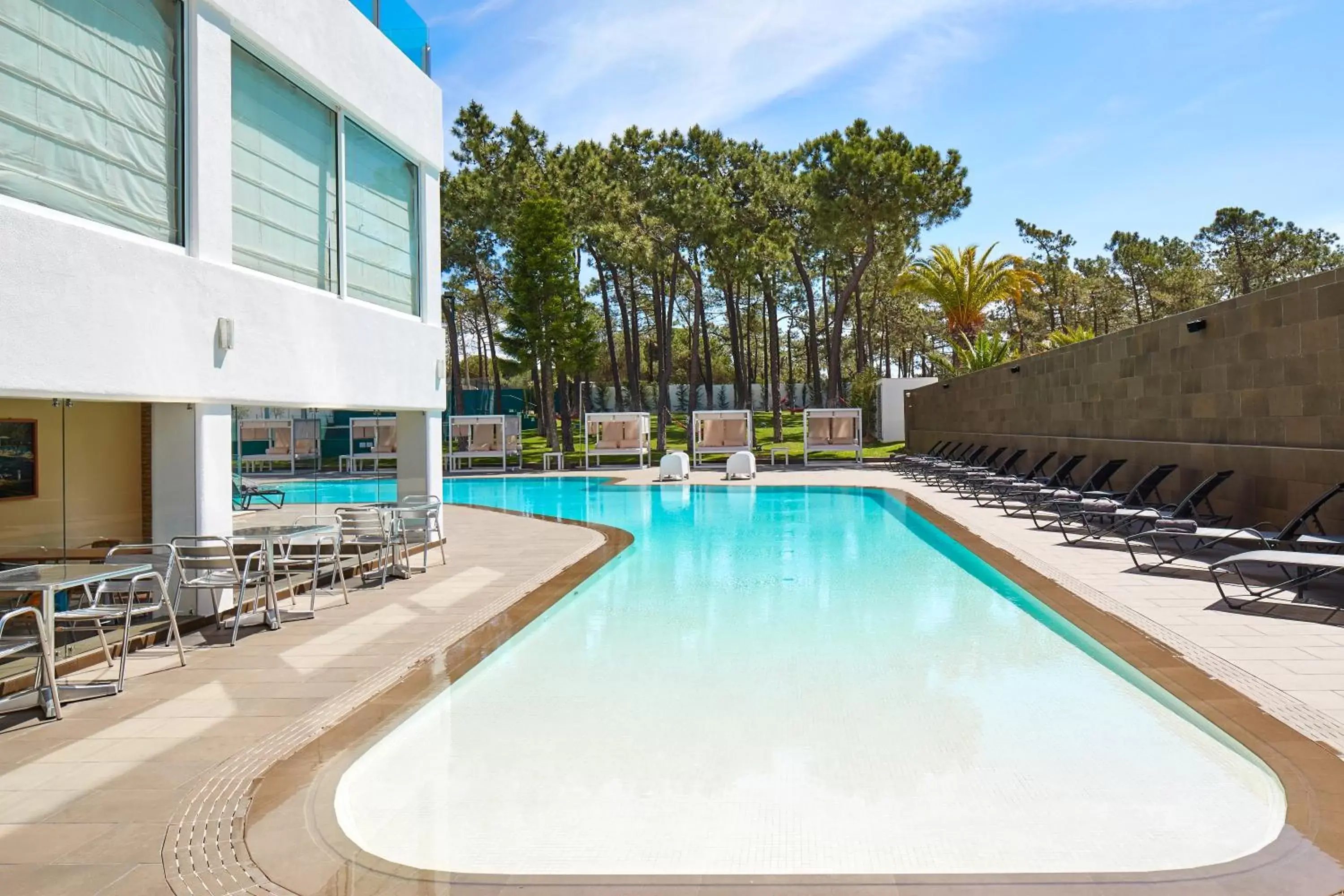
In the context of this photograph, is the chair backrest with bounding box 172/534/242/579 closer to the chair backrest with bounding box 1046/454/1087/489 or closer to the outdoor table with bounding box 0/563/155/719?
the outdoor table with bounding box 0/563/155/719

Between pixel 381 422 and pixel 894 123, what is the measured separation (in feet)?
72.8

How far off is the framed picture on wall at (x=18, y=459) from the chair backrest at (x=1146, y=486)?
35.7 ft

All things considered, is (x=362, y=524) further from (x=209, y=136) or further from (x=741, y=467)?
(x=741, y=467)

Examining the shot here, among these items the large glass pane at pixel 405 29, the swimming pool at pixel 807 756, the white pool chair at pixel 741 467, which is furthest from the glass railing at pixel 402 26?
the white pool chair at pixel 741 467

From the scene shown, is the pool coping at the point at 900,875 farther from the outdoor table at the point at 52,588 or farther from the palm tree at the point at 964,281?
the palm tree at the point at 964,281

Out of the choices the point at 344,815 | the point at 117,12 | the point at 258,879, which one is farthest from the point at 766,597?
the point at 117,12

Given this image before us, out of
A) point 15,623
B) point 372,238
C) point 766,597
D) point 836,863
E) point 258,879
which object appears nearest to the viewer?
point 258,879

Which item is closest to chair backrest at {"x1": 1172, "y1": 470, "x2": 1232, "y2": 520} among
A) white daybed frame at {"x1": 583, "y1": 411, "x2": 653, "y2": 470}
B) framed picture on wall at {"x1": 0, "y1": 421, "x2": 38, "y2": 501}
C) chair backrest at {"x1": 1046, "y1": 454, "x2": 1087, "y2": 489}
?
chair backrest at {"x1": 1046, "y1": 454, "x2": 1087, "y2": 489}

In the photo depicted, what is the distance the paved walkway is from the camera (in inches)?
122

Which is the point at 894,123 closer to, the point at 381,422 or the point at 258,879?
the point at 381,422

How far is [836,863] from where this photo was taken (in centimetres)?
320

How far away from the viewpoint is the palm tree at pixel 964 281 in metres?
35.7

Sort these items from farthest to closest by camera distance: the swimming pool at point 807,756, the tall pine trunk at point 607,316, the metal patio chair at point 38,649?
the tall pine trunk at point 607,316 < the metal patio chair at point 38,649 < the swimming pool at point 807,756

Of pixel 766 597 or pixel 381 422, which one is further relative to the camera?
pixel 381 422
